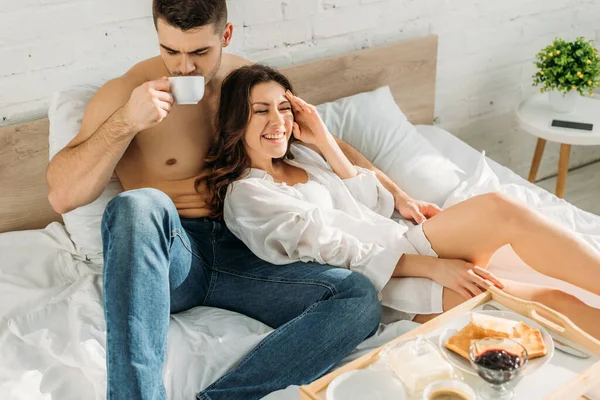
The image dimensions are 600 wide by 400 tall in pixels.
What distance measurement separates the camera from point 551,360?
130cm

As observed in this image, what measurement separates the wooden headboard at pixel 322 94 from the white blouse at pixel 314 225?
56 centimetres

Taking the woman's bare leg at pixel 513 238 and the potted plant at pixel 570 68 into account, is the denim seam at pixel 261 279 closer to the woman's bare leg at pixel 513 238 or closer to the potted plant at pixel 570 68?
the woman's bare leg at pixel 513 238

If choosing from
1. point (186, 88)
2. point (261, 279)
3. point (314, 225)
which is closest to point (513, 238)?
point (314, 225)

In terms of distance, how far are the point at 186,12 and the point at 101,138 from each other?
0.36 m

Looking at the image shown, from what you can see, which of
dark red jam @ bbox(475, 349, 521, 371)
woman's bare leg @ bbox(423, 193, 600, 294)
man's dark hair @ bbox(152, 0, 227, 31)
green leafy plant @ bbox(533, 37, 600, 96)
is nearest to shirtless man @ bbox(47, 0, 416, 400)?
man's dark hair @ bbox(152, 0, 227, 31)

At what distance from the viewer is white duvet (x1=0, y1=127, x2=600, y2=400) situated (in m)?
1.46

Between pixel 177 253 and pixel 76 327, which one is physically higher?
pixel 177 253

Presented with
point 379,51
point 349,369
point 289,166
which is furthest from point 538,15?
point 349,369

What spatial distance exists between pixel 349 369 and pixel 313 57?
4.54ft

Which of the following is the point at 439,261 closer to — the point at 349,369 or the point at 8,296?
the point at 349,369

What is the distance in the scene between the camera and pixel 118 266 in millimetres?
1390

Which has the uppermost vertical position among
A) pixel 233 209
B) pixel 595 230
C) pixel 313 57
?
pixel 313 57

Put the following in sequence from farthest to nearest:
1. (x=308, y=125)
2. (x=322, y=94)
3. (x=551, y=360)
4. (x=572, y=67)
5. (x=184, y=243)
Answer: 1. (x=572, y=67)
2. (x=322, y=94)
3. (x=308, y=125)
4. (x=184, y=243)
5. (x=551, y=360)

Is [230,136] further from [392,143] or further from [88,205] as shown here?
[392,143]
